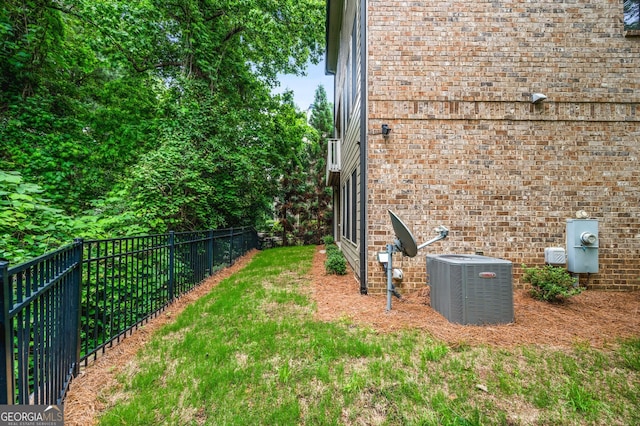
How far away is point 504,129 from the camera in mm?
4820

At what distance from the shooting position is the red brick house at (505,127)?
479cm

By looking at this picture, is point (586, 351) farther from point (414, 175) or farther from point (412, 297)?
point (414, 175)

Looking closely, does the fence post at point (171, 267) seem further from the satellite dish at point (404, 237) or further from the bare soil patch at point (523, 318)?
the satellite dish at point (404, 237)

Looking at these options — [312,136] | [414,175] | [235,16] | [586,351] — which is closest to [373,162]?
[414,175]

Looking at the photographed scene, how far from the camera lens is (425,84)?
4848 mm

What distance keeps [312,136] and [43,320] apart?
16.5 m

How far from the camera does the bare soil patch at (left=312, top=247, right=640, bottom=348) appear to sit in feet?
10.3

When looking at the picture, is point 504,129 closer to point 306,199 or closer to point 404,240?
point 404,240

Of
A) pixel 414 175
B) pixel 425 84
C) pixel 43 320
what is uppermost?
pixel 425 84

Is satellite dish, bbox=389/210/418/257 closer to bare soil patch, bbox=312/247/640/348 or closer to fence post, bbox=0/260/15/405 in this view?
bare soil patch, bbox=312/247/640/348

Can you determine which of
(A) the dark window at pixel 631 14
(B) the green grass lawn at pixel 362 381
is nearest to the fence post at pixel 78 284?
(B) the green grass lawn at pixel 362 381

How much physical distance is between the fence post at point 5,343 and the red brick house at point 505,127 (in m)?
4.14

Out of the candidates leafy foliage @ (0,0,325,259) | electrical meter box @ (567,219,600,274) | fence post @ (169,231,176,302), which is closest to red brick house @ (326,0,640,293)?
electrical meter box @ (567,219,600,274)

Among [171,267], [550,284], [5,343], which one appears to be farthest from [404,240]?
[171,267]
